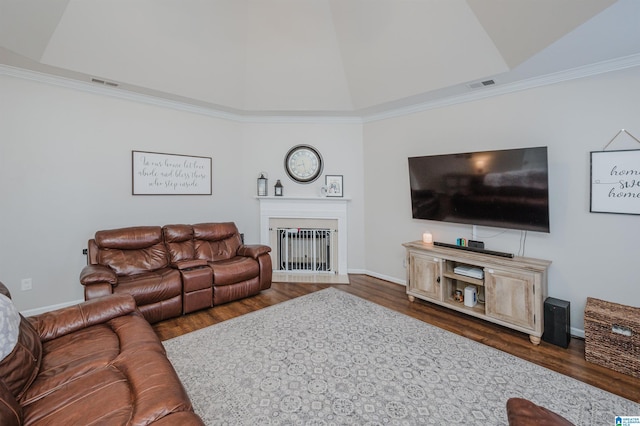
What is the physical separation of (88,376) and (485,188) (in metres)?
3.70

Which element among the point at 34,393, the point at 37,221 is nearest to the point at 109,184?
the point at 37,221

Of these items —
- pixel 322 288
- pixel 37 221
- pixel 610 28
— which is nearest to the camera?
pixel 610 28

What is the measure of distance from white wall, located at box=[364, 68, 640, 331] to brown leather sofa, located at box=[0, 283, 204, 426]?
11.5 ft

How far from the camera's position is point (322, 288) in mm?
4250

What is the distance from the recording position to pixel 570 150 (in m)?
2.88

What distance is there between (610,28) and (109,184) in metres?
5.30

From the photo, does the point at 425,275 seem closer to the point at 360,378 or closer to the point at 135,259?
the point at 360,378

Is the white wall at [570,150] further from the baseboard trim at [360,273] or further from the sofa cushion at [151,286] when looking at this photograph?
the sofa cushion at [151,286]

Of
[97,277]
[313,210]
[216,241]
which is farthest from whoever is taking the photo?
[313,210]

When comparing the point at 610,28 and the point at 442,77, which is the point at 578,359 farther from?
the point at 442,77

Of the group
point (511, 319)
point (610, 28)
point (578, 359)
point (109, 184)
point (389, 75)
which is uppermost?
point (389, 75)

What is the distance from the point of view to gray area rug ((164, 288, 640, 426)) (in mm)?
1854

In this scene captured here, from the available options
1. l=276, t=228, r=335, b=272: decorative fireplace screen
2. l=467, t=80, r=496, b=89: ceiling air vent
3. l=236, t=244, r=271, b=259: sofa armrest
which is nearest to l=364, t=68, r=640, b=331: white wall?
l=467, t=80, r=496, b=89: ceiling air vent

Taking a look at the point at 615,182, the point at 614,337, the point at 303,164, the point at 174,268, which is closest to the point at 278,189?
the point at 303,164
